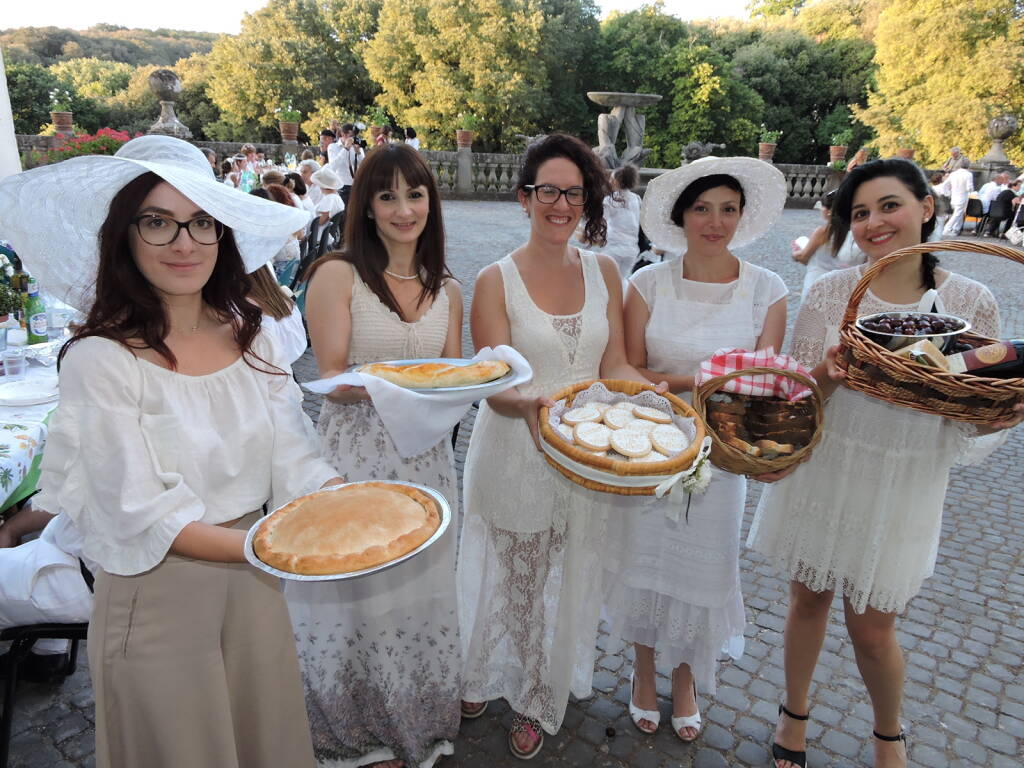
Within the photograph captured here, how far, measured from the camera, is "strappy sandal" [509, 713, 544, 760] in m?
2.72

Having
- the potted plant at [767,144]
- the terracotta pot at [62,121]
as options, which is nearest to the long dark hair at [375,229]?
the terracotta pot at [62,121]

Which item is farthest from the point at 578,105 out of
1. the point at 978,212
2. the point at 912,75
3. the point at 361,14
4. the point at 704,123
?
the point at 978,212

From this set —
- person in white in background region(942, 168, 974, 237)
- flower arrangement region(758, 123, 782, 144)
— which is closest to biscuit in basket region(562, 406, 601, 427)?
person in white in background region(942, 168, 974, 237)

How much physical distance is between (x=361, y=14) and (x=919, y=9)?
24.2 metres

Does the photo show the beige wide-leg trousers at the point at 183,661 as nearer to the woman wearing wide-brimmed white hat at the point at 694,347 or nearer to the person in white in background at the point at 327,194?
the woman wearing wide-brimmed white hat at the point at 694,347

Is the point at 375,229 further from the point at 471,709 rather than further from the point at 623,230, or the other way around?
the point at 623,230

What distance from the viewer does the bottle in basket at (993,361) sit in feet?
6.28

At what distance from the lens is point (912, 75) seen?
977 inches

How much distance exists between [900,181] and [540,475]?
1747 millimetres

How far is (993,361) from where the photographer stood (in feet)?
6.28

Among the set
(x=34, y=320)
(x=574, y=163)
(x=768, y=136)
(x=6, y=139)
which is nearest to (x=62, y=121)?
(x=6, y=139)

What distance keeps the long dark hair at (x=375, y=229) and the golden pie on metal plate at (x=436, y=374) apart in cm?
43

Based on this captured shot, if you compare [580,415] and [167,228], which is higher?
[167,228]

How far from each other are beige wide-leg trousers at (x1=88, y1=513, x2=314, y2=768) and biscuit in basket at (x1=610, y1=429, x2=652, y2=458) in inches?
44.7
